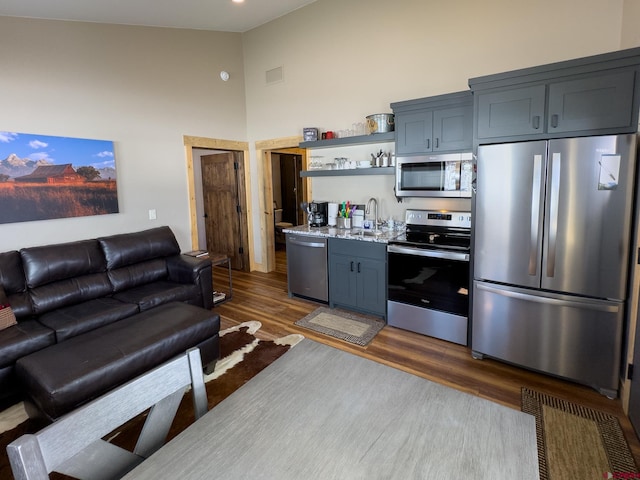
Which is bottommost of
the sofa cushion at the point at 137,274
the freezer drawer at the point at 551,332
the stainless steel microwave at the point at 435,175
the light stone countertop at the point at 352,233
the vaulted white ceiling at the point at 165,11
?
the freezer drawer at the point at 551,332

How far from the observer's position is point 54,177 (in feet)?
11.5

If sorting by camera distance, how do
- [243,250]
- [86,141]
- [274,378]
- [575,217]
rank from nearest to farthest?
[274,378], [575,217], [86,141], [243,250]

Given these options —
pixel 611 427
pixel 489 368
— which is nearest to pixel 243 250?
pixel 489 368

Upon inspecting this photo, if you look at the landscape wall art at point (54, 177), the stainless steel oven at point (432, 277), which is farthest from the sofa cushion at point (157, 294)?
the stainless steel oven at point (432, 277)

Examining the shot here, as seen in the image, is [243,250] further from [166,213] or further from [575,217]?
[575,217]

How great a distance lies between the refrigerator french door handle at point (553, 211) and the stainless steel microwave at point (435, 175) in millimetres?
754

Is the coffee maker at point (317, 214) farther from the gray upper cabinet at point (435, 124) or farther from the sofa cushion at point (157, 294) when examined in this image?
the sofa cushion at point (157, 294)

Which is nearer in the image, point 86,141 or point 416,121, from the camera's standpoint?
point 416,121

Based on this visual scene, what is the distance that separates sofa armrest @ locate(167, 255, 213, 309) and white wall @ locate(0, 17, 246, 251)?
2.77 feet

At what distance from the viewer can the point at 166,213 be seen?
4.54 meters

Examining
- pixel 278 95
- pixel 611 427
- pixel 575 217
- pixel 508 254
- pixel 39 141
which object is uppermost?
pixel 278 95

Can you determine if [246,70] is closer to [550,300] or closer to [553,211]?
[553,211]

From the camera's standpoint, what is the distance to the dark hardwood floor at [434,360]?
7.99 ft

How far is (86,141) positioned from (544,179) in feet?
14.4
